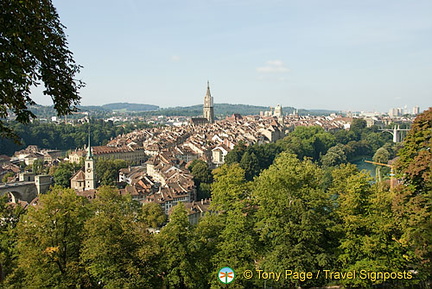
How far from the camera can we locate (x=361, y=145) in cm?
7225

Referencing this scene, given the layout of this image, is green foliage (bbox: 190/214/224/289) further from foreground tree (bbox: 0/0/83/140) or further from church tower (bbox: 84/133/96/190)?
church tower (bbox: 84/133/96/190)

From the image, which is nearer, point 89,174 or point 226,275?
point 226,275

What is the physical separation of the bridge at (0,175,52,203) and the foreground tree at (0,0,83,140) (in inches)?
1288

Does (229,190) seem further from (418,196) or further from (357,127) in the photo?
(357,127)

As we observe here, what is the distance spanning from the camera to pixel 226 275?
36.7ft

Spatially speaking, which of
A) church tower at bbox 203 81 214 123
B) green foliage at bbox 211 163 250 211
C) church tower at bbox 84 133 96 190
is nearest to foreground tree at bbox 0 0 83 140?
green foliage at bbox 211 163 250 211

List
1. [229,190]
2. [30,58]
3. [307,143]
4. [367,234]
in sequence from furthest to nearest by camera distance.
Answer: [307,143]
[229,190]
[367,234]
[30,58]

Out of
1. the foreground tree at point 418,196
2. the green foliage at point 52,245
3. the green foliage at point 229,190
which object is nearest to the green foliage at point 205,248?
the green foliage at point 229,190

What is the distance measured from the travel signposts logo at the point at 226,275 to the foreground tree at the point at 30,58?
7019 mm

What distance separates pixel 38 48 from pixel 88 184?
107 feet

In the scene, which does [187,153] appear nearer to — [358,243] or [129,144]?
[129,144]

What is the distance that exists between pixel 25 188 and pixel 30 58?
1341 inches

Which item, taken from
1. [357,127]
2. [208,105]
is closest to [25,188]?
[357,127]

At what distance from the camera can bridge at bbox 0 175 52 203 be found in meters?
34.9
